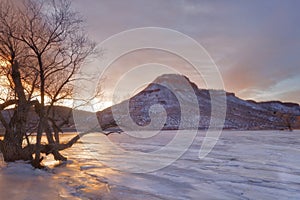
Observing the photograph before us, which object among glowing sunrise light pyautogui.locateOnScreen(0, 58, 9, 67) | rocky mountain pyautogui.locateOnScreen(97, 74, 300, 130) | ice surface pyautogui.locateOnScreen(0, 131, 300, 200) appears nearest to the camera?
ice surface pyautogui.locateOnScreen(0, 131, 300, 200)

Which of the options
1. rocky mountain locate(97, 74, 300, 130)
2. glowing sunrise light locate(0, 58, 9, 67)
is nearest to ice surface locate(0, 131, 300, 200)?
glowing sunrise light locate(0, 58, 9, 67)

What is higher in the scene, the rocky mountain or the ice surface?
the rocky mountain

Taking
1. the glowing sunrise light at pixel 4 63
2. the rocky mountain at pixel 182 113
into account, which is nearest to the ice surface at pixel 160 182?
the glowing sunrise light at pixel 4 63

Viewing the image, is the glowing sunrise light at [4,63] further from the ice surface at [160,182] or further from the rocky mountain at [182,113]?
the rocky mountain at [182,113]

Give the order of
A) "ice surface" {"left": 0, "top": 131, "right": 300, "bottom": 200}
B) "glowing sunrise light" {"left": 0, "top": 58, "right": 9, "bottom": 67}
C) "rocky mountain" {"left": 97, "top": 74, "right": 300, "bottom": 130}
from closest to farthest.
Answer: "ice surface" {"left": 0, "top": 131, "right": 300, "bottom": 200}, "glowing sunrise light" {"left": 0, "top": 58, "right": 9, "bottom": 67}, "rocky mountain" {"left": 97, "top": 74, "right": 300, "bottom": 130}

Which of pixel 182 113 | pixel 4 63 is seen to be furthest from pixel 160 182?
pixel 182 113

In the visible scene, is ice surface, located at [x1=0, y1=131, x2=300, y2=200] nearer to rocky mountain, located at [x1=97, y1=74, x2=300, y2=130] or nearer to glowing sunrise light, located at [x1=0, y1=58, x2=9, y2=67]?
glowing sunrise light, located at [x1=0, y1=58, x2=9, y2=67]

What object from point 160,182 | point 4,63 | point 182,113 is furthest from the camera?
point 182,113

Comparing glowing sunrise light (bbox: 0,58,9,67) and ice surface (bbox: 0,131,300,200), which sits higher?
glowing sunrise light (bbox: 0,58,9,67)

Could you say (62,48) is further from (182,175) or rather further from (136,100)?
(136,100)

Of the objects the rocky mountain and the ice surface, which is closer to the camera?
the ice surface

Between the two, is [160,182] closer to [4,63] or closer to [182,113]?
[4,63]

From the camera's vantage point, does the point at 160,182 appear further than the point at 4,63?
No

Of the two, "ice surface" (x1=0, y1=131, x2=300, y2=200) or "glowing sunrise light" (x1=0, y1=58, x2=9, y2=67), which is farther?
"glowing sunrise light" (x1=0, y1=58, x2=9, y2=67)
